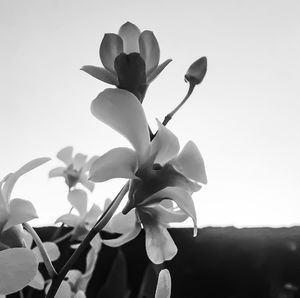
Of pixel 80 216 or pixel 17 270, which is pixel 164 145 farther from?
pixel 80 216

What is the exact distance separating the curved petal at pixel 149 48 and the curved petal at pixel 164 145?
61 millimetres

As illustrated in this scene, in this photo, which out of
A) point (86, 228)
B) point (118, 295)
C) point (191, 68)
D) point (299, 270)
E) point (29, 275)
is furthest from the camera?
point (299, 270)

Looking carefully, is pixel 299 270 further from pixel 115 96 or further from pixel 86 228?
pixel 115 96

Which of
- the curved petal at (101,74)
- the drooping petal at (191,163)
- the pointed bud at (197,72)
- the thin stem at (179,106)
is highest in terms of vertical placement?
the curved petal at (101,74)

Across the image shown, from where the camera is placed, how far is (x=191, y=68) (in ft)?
1.41

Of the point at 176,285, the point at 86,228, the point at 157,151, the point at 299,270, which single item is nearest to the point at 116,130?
the point at 157,151

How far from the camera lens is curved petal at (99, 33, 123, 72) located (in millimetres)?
377

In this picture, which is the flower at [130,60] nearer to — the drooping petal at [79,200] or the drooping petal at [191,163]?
the drooping petal at [191,163]

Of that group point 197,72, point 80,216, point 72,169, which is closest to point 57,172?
point 72,169

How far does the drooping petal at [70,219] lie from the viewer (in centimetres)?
61

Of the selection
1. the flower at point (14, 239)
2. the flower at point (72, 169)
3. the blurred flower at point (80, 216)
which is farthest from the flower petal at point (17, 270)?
the flower at point (72, 169)

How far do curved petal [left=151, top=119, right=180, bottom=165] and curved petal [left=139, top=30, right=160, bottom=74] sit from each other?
0.20 ft

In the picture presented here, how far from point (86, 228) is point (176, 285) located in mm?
775

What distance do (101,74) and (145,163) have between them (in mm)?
78
